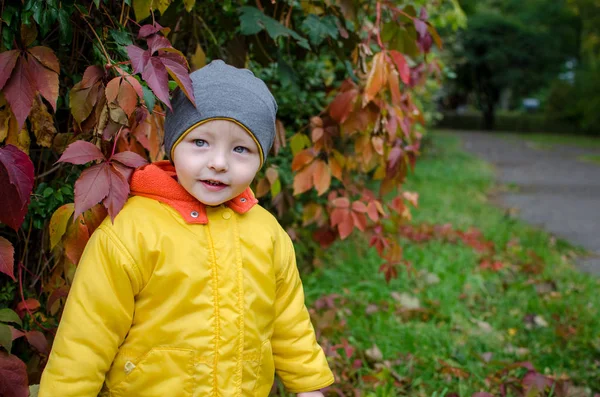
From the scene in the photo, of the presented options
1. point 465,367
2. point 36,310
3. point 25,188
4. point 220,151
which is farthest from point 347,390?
point 25,188

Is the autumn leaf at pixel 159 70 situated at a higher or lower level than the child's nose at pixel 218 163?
higher

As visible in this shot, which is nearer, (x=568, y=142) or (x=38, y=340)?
(x=38, y=340)

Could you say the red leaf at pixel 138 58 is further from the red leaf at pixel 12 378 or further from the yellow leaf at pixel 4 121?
the red leaf at pixel 12 378

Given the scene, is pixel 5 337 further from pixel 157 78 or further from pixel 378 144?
pixel 378 144

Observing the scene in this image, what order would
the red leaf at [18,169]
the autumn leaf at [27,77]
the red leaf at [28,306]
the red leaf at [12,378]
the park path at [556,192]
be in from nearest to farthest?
the red leaf at [18,169] → the autumn leaf at [27,77] → the red leaf at [12,378] → the red leaf at [28,306] → the park path at [556,192]

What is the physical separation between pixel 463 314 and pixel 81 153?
9.17 feet

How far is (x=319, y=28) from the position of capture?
A: 2.26m

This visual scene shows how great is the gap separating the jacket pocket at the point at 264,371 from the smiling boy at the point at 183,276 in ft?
0.07

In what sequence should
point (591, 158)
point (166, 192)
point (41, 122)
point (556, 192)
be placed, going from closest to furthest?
point (166, 192) < point (41, 122) < point (556, 192) < point (591, 158)

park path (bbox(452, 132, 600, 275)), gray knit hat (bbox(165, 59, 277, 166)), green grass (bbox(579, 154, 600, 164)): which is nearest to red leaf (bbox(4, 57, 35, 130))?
gray knit hat (bbox(165, 59, 277, 166))

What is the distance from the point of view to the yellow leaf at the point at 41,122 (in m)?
1.67

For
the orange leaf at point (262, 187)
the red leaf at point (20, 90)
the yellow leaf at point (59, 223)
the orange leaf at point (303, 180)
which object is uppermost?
the red leaf at point (20, 90)

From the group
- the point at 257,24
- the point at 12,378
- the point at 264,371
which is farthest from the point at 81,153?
the point at 257,24

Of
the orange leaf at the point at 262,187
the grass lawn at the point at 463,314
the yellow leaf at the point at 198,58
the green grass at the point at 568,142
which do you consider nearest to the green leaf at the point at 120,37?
the yellow leaf at the point at 198,58
